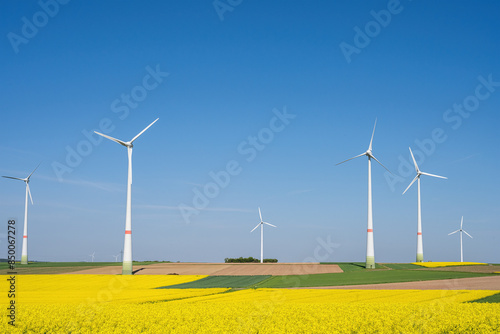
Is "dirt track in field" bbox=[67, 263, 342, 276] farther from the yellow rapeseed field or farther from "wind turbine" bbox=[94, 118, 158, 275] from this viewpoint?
the yellow rapeseed field

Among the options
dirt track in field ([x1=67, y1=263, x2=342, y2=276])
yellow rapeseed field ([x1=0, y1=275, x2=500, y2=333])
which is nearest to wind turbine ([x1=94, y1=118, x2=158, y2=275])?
dirt track in field ([x1=67, y1=263, x2=342, y2=276])

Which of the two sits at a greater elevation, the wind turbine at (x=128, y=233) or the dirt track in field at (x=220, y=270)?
the wind turbine at (x=128, y=233)

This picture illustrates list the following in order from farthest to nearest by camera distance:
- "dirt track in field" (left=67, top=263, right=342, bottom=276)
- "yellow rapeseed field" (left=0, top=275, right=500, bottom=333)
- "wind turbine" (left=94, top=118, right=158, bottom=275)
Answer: "dirt track in field" (left=67, top=263, right=342, bottom=276), "wind turbine" (left=94, top=118, right=158, bottom=275), "yellow rapeseed field" (left=0, top=275, right=500, bottom=333)

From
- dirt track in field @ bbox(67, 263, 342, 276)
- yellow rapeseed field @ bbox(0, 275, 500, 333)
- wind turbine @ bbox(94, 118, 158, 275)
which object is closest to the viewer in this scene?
yellow rapeseed field @ bbox(0, 275, 500, 333)

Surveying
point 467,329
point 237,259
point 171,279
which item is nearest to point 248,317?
point 467,329

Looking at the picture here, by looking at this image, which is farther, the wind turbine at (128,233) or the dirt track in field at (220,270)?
the dirt track in field at (220,270)

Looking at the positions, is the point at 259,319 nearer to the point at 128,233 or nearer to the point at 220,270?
the point at 128,233

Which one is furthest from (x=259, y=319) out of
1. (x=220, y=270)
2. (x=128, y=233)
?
(x=220, y=270)

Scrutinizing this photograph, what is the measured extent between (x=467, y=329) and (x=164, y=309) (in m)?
18.1

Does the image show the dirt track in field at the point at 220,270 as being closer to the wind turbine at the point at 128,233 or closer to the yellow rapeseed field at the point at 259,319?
the wind turbine at the point at 128,233

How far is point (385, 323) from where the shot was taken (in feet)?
82.9

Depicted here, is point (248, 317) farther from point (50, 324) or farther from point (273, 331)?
point (50, 324)

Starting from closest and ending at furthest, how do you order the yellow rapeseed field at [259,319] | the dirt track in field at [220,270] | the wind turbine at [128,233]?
the yellow rapeseed field at [259,319]
the wind turbine at [128,233]
the dirt track in field at [220,270]

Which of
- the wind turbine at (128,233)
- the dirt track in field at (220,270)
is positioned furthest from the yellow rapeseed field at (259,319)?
the dirt track in field at (220,270)
